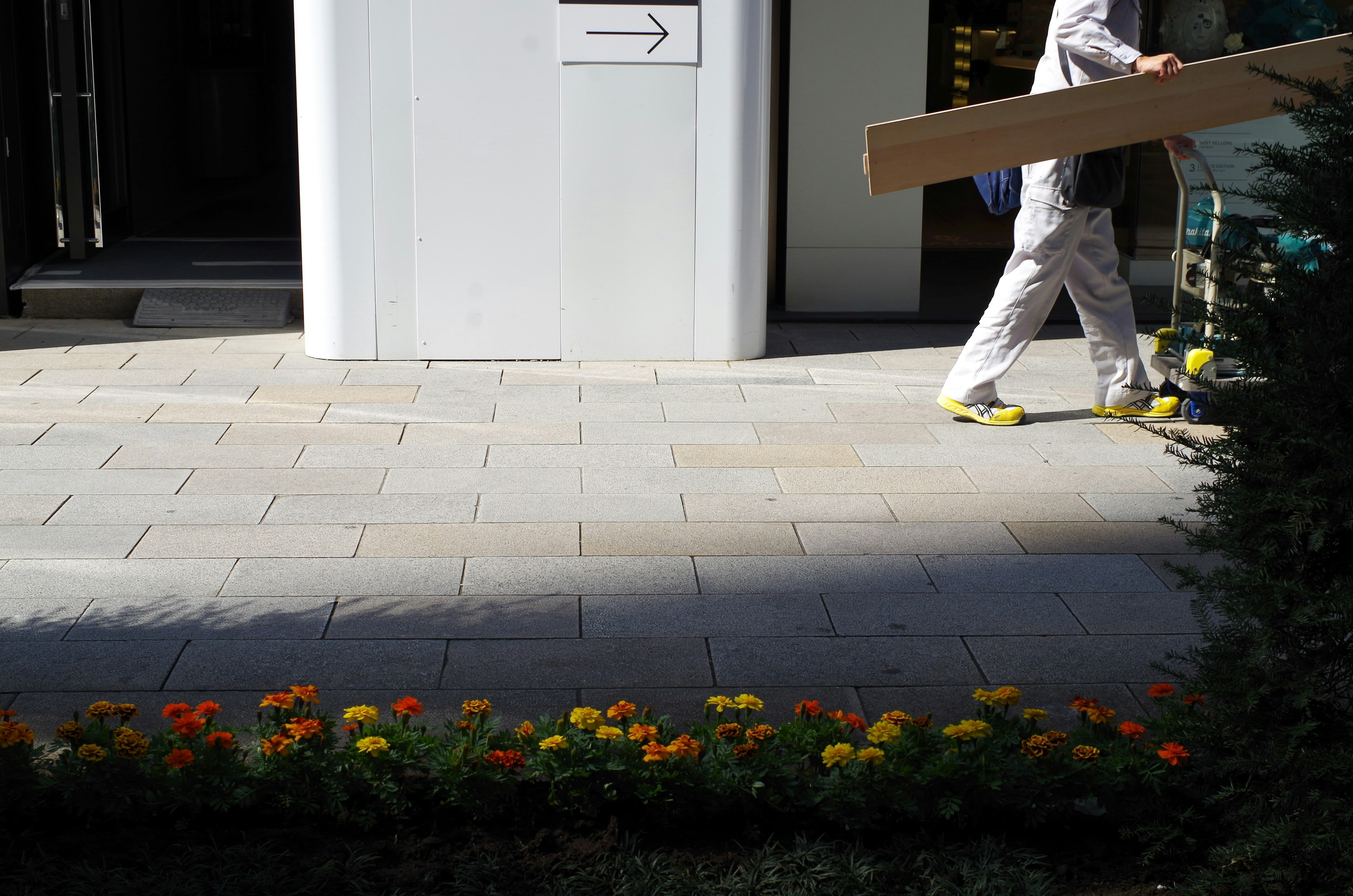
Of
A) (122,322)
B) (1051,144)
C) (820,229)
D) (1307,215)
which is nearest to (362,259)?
(122,322)

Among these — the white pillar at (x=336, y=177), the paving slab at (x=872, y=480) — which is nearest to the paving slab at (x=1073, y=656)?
Result: the paving slab at (x=872, y=480)

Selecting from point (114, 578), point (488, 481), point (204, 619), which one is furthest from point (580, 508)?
point (114, 578)

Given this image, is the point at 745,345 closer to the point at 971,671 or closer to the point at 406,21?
the point at 406,21

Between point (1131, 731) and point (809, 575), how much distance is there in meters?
1.63

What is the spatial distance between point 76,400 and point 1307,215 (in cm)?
574

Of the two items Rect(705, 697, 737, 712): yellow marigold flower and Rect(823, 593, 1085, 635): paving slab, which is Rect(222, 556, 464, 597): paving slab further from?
Rect(705, 697, 737, 712): yellow marigold flower

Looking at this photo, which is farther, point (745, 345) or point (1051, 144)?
point (745, 345)

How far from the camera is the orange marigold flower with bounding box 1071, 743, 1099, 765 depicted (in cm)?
293

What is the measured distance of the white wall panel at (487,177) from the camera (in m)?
7.17

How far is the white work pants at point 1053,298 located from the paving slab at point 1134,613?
2.04 meters

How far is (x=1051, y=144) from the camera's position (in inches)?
214

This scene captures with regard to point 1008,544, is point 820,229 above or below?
above

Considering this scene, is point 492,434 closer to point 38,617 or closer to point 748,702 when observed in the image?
point 38,617

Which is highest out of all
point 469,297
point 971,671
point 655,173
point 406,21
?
point 406,21
